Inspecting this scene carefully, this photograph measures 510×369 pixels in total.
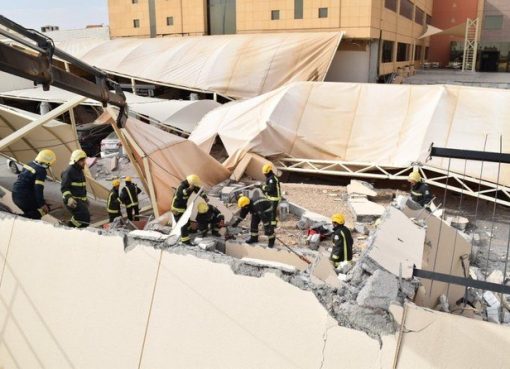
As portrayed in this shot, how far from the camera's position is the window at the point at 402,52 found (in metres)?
26.1

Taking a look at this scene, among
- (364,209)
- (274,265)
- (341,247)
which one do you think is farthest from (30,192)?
(364,209)

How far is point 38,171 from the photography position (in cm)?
678

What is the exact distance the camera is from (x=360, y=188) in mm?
10734

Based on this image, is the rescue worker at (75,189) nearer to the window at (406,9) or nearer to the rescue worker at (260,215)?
the rescue worker at (260,215)

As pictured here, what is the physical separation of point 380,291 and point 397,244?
2.25 feet

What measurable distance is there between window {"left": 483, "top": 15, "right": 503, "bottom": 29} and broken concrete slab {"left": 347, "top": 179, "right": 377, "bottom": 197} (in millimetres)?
27322

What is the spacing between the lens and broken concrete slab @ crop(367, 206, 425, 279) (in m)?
3.01

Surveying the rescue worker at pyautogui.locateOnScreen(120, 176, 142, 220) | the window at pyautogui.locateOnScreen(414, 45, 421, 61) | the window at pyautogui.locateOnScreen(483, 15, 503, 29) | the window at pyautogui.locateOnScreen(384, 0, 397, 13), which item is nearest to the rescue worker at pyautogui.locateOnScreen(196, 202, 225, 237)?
the rescue worker at pyautogui.locateOnScreen(120, 176, 142, 220)

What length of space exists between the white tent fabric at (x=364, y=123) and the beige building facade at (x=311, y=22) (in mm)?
7849

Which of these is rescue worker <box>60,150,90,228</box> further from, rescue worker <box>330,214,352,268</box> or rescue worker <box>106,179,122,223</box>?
rescue worker <box>330,214,352,268</box>

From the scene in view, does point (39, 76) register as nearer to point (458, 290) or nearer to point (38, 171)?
point (38, 171)

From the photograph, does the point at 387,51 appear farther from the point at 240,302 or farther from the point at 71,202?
the point at 240,302

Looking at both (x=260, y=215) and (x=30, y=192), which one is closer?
(x=30, y=192)

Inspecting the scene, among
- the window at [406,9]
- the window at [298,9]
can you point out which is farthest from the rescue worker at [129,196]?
the window at [406,9]
